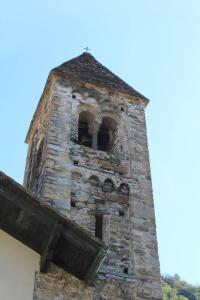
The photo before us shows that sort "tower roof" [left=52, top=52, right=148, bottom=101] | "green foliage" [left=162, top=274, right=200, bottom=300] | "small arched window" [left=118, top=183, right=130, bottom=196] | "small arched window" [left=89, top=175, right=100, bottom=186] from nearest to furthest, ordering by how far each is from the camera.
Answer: "small arched window" [left=89, top=175, right=100, bottom=186]
"small arched window" [left=118, top=183, right=130, bottom=196]
"tower roof" [left=52, top=52, right=148, bottom=101]
"green foliage" [left=162, top=274, right=200, bottom=300]

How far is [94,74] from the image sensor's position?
14.6 meters

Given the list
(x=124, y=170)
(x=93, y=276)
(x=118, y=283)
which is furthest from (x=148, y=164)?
(x=93, y=276)

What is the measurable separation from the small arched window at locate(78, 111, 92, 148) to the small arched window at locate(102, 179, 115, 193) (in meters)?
1.89

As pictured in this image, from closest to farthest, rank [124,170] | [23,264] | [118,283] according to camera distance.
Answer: [23,264] → [118,283] → [124,170]

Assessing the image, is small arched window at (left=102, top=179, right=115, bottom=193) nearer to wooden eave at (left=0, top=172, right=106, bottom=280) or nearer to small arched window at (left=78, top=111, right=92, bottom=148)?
small arched window at (left=78, top=111, right=92, bottom=148)

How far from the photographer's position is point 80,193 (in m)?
10.9

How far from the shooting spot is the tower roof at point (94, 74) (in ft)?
45.8

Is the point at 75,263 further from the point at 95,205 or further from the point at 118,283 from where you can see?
the point at 95,205

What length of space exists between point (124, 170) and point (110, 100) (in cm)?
262

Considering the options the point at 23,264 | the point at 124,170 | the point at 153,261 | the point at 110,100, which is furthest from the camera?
the point at 110,100

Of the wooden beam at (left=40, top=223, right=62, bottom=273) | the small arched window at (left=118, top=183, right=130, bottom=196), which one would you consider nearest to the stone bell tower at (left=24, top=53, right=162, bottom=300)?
the small arched window at (left=118, top=183, right=130, bottom=196)

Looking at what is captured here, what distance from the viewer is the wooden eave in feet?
25.6

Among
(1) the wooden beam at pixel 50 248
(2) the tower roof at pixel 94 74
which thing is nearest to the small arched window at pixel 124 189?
(2) the tower roof at pixel 94 74

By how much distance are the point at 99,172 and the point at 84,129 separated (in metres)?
2.24
